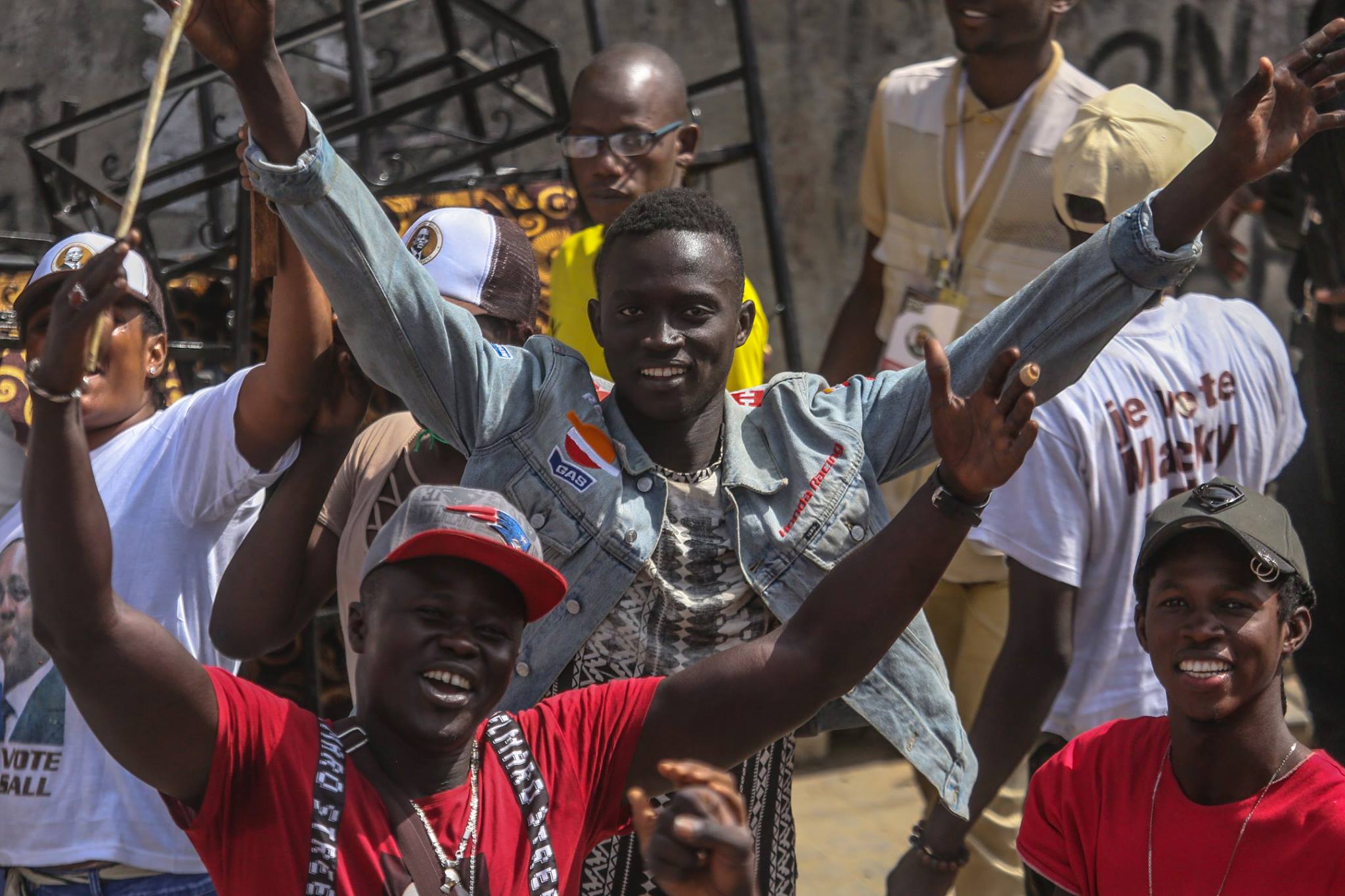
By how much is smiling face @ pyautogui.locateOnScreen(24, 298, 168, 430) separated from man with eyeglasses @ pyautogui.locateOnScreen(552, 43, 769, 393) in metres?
1.18

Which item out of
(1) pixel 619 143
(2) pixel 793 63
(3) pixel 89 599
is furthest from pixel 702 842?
(2) pixel 793 63

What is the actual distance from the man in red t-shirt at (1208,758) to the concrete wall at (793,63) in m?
4.04

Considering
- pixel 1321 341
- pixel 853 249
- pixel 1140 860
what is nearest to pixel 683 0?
pixel 853 249

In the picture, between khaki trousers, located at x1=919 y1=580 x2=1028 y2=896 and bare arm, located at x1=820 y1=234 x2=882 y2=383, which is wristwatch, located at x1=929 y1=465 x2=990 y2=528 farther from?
bare arm, located at x1=820 y1=234 x2=882 y2=383

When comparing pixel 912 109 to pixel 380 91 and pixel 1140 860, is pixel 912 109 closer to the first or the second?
pixel 380 91

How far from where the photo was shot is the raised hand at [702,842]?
5.93 ft

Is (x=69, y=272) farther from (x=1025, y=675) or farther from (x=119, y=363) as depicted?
(x=1025, y=675)

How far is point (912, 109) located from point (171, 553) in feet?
9.20

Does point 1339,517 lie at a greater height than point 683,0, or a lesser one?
lesser

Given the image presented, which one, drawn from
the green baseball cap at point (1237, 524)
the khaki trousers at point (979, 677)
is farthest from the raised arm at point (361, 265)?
the khaki trousers at point (979, 677)

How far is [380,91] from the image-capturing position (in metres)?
5.55

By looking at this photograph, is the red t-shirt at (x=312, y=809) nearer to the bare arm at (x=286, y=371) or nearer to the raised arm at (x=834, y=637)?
the raised arm at (x=834, y=637)

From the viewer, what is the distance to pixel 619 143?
4.10m

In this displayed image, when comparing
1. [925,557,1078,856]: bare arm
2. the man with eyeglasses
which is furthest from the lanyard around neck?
[925,557,1078,856]: bare arm
